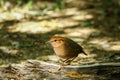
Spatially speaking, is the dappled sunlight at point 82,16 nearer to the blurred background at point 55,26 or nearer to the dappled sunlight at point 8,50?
the blurred background at point 55,26

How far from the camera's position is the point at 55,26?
9.20m

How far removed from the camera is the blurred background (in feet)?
24.2

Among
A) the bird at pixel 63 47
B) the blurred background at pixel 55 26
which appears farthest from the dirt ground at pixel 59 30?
the bird at pixel 63 47

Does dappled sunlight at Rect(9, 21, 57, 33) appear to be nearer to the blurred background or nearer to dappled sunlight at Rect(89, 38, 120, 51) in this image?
the blurred background

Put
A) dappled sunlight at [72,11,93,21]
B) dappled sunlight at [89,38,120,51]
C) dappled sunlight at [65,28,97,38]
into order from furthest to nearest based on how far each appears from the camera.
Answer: dappled sunlight at [72,11,93,21]
dappled sunlight at [65,28,97,38]
dappled sunlight at [89,38,120,51]

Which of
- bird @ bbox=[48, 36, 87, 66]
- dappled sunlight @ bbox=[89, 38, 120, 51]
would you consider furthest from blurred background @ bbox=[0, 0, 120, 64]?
bird @ bbox=[48, 36, 87, 66]

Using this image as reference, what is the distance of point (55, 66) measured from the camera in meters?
5.24

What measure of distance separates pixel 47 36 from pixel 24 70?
3.34 metres

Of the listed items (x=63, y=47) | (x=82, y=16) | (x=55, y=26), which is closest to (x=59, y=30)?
(x=55, y=26)

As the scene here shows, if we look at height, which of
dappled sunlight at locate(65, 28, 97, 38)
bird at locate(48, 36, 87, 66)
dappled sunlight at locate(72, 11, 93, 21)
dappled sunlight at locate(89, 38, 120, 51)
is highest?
dappled sunlight at locate(72, 11, 93, 21)

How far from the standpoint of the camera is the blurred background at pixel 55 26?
7.39 metres

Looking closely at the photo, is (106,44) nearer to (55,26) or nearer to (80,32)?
(80,32)

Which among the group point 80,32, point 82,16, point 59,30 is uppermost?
point 82,16

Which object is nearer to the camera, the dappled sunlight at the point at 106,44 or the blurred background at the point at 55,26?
the blurred background at the point at 55,26
